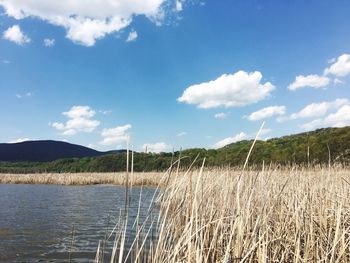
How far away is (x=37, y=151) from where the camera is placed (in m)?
182

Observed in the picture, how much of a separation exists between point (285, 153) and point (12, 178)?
111 feet

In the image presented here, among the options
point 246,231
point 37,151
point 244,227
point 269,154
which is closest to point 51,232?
point 246,231

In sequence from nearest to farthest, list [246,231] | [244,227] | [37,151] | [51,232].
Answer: [244,227] < [246,231] < [51,232] < [37,151]

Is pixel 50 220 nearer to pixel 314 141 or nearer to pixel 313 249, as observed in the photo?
pixel 313 249

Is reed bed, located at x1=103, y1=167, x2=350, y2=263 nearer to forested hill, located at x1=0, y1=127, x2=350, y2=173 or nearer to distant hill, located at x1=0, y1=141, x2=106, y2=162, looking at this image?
forested hill, located at x1=0, y1=127, x2=350, y2=173

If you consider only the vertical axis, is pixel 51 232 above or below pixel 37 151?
below

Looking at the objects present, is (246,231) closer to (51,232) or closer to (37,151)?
(51,232)

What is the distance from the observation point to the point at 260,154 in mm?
52250

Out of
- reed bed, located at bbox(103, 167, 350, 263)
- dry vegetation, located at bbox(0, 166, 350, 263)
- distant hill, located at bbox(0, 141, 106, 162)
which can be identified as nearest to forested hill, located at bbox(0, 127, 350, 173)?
dry vegetation, located at bbox(0, 166, 350, 263)

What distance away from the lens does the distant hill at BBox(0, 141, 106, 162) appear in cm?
16862

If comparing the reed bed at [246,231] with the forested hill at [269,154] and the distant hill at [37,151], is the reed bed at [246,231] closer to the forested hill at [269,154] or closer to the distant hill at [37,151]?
the forested hill at [269,154]

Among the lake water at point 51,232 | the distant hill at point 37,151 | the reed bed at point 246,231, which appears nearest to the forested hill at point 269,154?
the lake water at point 51,232

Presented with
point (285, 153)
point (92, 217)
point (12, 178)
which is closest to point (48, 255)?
point (92, 217)

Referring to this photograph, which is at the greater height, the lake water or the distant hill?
the distant hill
